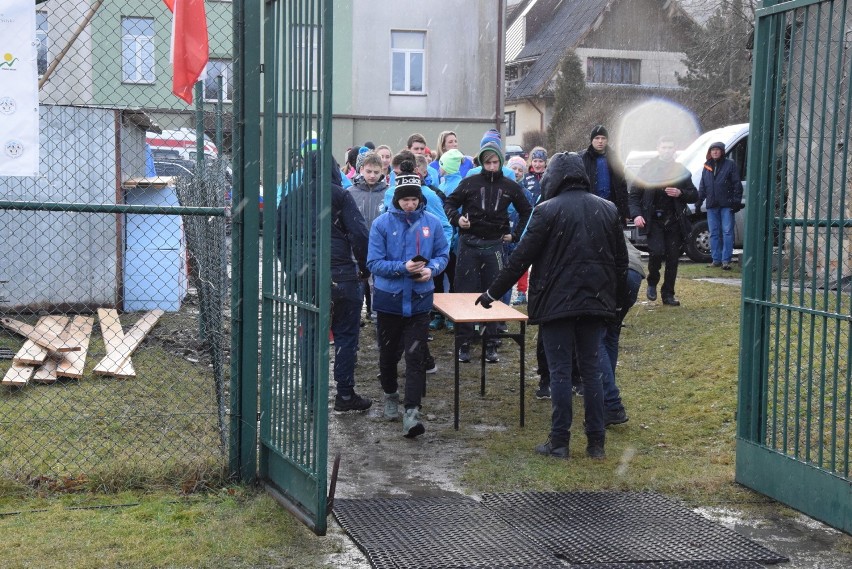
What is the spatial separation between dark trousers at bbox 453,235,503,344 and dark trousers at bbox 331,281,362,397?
1885mm

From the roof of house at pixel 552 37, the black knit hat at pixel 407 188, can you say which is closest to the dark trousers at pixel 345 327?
the black knit hat at pixel 407 188

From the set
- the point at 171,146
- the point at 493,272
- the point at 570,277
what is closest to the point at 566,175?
the point at 570,277

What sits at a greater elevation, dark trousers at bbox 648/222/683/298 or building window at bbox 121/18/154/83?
building window at bbox 121/18/154/83

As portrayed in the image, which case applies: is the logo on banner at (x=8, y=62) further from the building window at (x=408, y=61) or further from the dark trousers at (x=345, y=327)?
the building window at (x=408, y=61)

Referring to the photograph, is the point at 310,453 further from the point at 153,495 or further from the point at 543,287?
the point at 543,287

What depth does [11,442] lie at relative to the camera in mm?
7074

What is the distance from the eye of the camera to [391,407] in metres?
8.21

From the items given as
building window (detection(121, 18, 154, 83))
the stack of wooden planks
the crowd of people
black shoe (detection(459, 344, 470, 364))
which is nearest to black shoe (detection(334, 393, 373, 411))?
the crowd of people

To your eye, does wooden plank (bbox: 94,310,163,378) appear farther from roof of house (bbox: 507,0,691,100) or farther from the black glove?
roof of house (bbox: 507,0,691,100)

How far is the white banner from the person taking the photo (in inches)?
235

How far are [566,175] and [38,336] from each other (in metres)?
5.32

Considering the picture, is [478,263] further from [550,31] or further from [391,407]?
[550,31]

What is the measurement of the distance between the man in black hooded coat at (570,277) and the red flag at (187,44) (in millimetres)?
2349

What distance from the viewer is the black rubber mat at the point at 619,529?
5320 mm
